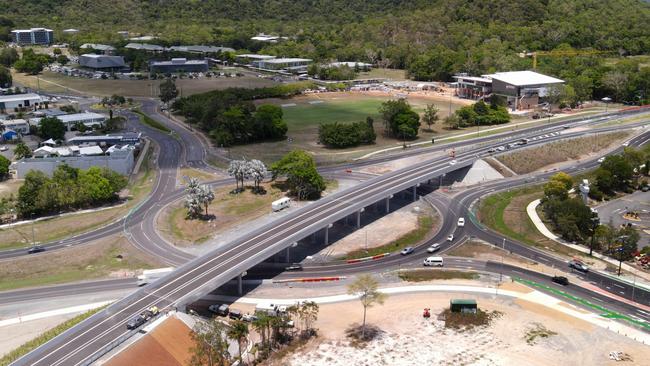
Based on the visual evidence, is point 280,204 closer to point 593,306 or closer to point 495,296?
point 495,296

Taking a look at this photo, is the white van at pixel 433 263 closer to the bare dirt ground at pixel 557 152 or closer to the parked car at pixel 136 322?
the parked car at pixel 136 322

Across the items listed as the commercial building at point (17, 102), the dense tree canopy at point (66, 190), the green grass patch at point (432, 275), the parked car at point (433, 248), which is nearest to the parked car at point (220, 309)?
the green grass patch at point (432, 275)

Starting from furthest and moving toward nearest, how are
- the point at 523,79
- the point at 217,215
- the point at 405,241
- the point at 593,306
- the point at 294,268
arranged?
the point at 523,79, the point at 217,215, the point at 405,241, the point at 294,268, the point at 593,306

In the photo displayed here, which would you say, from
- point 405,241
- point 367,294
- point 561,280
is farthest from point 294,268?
point 561,280

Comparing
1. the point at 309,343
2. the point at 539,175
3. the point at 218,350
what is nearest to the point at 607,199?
the point at 539,175

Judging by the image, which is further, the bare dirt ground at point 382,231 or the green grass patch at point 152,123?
the green grass patch at point 152,123

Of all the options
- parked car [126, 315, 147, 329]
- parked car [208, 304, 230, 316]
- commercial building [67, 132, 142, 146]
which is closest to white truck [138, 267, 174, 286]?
parked car [208, 304, 230, 316]

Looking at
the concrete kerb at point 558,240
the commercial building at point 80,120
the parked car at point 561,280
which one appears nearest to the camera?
the parked car at point 561,280
